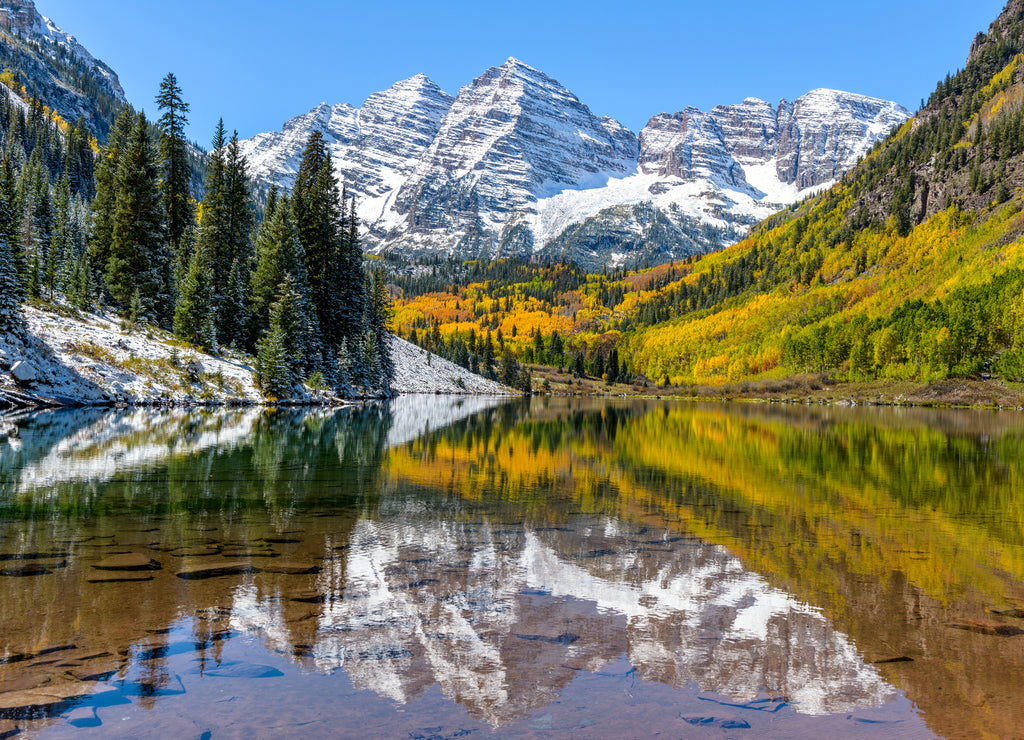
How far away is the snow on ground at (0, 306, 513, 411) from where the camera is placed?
5094cm

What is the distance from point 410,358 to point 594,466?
126 metres

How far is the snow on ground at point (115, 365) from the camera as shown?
50.9 meters

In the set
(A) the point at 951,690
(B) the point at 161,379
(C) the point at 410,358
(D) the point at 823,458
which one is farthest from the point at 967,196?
(A) the point at 951,690

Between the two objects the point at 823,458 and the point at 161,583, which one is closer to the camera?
the point at 161,583

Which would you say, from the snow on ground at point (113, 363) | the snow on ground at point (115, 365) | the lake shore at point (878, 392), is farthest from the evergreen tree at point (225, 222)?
the lake shore at point (878, 392)

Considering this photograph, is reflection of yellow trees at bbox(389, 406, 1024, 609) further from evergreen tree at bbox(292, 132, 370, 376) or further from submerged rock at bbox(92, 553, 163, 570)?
evergreen tree at bbox(292, 132, 370, 376)

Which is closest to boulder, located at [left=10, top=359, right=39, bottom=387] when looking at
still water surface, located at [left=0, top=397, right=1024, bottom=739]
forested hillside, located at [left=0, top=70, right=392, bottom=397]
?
forested hillside, located at [left=0, top=70, right=392, bottom=397]

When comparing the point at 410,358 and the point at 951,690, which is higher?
the point at 410,358

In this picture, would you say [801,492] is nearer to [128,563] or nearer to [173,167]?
Result: [128,563]

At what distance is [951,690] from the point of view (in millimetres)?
8375

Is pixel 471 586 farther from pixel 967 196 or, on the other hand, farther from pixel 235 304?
pixel 967 196

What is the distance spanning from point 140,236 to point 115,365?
1811 cm

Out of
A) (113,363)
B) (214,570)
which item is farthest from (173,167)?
(214,570)

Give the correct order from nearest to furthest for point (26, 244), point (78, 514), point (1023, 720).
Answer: point (1023, 720), point (78, 514), point (26, 244)
